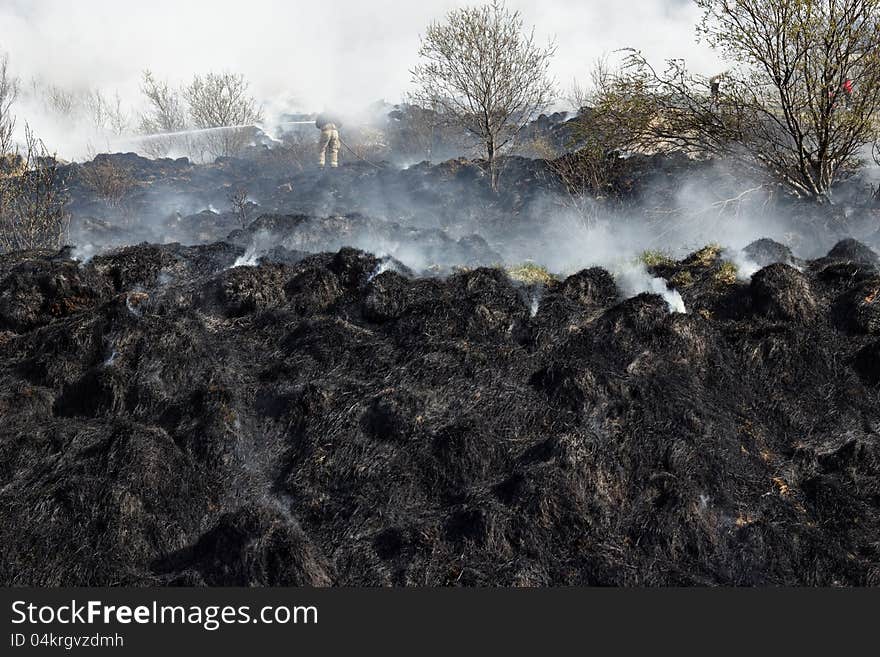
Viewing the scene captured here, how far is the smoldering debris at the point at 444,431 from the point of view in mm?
4793

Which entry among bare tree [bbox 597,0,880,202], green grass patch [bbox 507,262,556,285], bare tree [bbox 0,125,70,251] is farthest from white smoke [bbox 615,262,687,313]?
bare tree [bbox 0,125,70,251]

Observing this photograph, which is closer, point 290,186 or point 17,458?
point 17,458

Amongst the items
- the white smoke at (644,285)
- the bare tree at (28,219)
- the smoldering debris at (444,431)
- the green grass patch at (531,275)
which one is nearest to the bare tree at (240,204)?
the bare tree at (28,219)

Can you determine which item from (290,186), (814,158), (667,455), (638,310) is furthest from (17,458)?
(290,186)

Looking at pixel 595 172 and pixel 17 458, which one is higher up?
pixel 595 172

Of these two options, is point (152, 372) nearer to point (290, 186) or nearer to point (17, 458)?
point (17, 458)

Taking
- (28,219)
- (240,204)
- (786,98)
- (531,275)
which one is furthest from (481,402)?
(240,204)

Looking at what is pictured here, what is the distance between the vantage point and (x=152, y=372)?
6.59 metres

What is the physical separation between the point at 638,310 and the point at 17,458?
20.4 feet

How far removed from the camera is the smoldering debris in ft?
15.7

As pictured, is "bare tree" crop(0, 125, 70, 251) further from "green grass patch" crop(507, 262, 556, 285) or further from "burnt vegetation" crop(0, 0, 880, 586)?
"green grass patch" crop(507, 262, 556, 285)

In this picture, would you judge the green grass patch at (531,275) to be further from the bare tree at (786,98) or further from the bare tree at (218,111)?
the bare tree at (218,111)

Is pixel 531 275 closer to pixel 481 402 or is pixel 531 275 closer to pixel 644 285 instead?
pixel 644 285

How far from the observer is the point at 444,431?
5.84m
